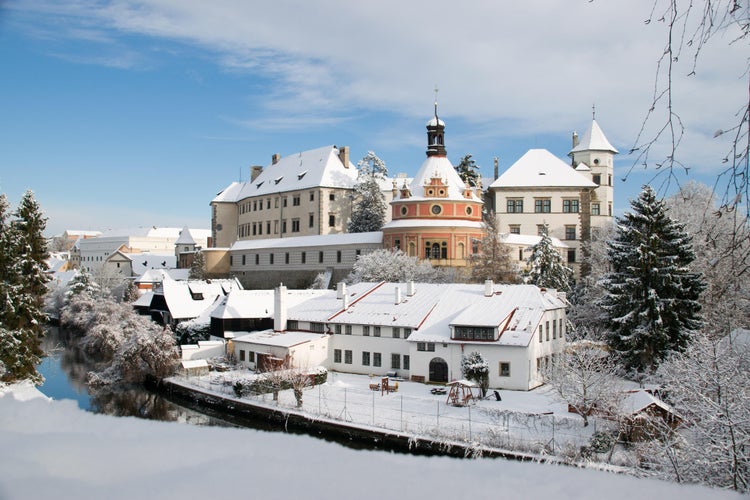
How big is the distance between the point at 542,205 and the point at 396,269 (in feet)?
57.4

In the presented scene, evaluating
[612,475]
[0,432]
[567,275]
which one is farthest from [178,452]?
[567,275]

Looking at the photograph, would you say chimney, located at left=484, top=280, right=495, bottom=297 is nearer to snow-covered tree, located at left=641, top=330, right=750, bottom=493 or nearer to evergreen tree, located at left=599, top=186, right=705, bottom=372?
evergreen tree, located at left=599, top=186, right=705, bottom=372

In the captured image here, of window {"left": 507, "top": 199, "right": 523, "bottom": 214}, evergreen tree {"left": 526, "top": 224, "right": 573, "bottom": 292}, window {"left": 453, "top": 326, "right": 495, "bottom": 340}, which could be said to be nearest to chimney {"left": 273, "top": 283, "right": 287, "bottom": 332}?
window {"left": 453, "top": 326, "right": 495, "bottom": 340}

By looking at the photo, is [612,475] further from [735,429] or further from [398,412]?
[398,412]

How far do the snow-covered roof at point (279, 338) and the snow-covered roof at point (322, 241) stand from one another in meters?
15.6

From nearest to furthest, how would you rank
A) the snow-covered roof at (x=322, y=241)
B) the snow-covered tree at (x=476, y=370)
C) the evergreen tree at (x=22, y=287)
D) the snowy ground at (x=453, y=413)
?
the snowy ground at (x=453, y=413) < the snow-covered tree at (x=476, y=370) < the evergreen tree at (x=22, y=287) < the snow-covered roof at (x=322, y=241)

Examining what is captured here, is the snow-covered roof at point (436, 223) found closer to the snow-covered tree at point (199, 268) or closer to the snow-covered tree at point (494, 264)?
the snow-covered tree at point (494, 264)

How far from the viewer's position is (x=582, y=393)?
1914 centimetres

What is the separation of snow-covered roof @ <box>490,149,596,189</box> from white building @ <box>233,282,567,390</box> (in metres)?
22.1

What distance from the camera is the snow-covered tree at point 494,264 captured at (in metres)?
38.6

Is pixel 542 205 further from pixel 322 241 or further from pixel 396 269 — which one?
pixel 322 241

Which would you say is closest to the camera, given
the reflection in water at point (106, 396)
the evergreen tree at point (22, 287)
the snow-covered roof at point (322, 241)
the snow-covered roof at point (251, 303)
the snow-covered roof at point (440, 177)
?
the reflection in water at point (106, 396)

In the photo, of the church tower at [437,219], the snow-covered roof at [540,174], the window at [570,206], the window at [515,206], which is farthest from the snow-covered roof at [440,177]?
the window at [570,206]

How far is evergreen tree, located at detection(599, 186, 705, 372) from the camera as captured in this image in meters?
26.1
